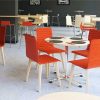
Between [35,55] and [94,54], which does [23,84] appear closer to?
[35,55]

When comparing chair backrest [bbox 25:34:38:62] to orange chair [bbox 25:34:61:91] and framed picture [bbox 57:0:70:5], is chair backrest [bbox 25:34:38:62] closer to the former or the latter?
orange chair [bbox 25:34:61:91]

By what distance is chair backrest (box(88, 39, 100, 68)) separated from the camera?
3.12 m

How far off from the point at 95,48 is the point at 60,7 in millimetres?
10872

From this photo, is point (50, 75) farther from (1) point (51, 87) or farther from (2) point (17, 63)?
(2) point (17, 63)

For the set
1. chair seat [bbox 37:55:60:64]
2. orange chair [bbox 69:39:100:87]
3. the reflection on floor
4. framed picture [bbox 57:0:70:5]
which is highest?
framed picture [bbox 57:0:70:5]

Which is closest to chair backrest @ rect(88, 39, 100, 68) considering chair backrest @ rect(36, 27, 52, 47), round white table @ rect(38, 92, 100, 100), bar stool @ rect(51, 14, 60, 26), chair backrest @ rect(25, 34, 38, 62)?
chair backrest @ rect(25, 34, 38, 62)

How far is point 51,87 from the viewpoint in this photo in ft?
12.0

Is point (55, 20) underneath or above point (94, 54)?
above

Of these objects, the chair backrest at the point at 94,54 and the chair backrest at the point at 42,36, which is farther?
the chair backrest at the point at 42,36

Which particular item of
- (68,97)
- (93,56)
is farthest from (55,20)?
(68,97)

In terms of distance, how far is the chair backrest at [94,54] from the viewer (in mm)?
3119

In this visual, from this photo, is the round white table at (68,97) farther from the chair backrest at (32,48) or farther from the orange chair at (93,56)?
the chair backrest at (32,48)

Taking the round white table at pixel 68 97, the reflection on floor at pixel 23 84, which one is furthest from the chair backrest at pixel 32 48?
the round white table at pixel 68 97

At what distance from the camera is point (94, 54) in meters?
3.19
